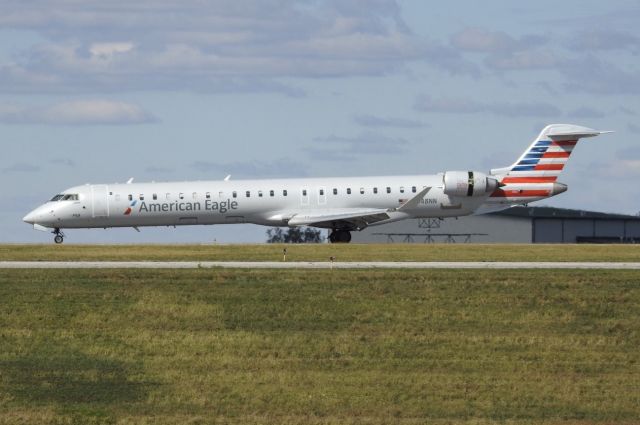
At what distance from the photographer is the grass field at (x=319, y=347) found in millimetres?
22234

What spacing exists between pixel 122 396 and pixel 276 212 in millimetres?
36909

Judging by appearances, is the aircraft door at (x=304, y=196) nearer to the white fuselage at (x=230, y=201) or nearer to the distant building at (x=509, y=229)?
the white fuselage at (x=230, y=201)

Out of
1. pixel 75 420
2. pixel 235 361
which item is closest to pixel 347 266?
pixel 235 361

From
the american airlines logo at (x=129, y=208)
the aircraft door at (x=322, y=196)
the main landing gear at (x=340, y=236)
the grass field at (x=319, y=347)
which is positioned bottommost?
the grass field at (x=319, y=347)

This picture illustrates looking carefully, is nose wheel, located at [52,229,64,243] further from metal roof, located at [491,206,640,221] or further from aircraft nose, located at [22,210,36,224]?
metal roof, located at [491,206,640,221]

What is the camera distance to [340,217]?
5819cm

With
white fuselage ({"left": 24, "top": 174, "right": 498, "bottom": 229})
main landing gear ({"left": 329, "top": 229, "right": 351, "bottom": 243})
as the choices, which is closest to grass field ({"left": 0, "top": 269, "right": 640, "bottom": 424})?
white fuselage ({"left": 24, "top": 174, "right": 498, "bottom": 229})

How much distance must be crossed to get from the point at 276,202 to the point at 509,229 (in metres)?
29.7

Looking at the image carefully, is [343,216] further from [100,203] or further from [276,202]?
[100,203]

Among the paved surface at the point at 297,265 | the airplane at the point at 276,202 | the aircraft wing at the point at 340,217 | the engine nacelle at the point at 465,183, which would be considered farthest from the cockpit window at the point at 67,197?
the engine nacelle at the point at 465,183

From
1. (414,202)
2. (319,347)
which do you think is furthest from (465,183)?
(319,347)

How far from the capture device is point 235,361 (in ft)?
85.4

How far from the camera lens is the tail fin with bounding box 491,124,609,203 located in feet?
200

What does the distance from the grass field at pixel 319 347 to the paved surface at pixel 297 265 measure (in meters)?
2.38
